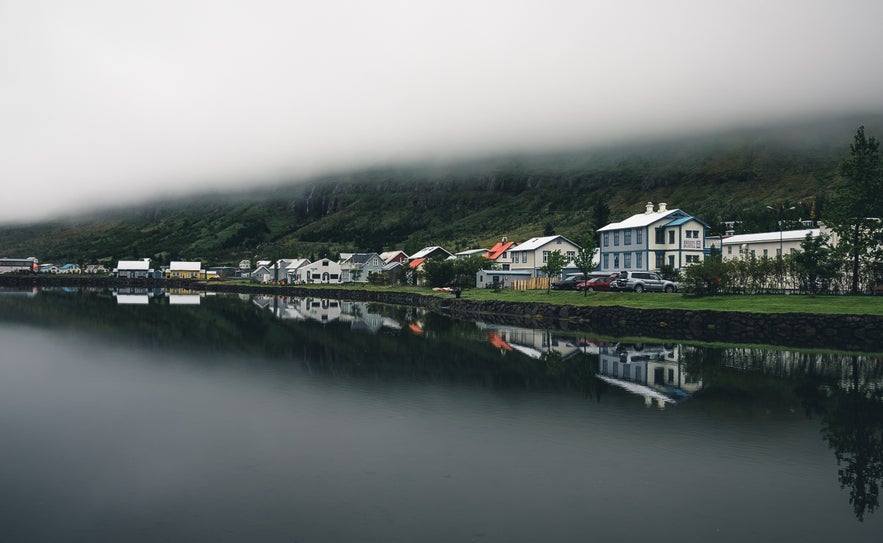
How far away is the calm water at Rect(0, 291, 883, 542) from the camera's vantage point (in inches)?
527

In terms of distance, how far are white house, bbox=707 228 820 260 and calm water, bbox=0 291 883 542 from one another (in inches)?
1527

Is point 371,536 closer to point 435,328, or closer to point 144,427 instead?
point 144,427

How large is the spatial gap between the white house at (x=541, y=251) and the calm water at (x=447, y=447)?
2220 inches

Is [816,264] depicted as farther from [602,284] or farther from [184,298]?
[184,298]

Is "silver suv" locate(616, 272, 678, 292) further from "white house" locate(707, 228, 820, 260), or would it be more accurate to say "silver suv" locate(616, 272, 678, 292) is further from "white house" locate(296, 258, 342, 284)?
"white house" locate(296, 258, 342, 284)

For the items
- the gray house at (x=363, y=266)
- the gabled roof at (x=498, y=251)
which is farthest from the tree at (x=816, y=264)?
the gray house at (x=363, y=266)

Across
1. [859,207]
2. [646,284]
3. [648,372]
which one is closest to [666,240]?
[646,284]

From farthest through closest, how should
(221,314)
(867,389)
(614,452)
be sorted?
1. (221,314)
2. (867,389)
3. (614,452)

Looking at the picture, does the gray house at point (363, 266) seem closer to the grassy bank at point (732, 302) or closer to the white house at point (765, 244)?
the grassy bank at point (732, 302)

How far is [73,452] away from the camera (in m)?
18.5

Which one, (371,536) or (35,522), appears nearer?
(371,536)

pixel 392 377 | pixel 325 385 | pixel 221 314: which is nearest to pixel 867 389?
pixel 392 377

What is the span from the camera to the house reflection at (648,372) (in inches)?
1018

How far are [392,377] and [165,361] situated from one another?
48.9ft
